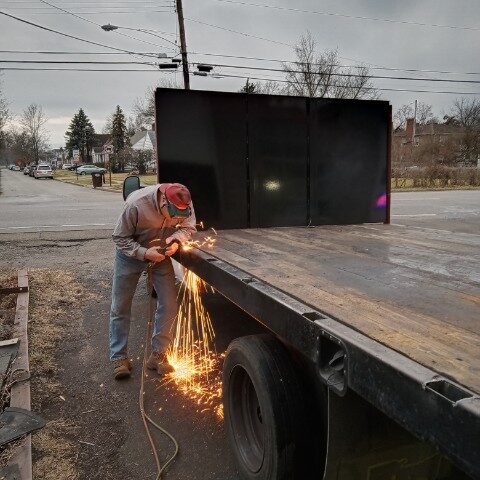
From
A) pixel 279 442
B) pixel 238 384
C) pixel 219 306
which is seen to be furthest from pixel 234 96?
pixel 279 442

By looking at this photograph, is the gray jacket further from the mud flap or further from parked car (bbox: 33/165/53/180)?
parked car (bbox: 33/165/53/180)

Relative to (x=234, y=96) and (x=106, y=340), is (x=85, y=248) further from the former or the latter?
(x=234, y=96)

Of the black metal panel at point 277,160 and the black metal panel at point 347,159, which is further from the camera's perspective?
the black metal panel at point 347,159

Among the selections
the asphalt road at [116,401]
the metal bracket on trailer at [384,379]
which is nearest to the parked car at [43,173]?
the asphalt road at [116,401]

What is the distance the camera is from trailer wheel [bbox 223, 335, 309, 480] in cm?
216

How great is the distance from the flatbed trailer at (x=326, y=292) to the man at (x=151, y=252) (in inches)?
13.5

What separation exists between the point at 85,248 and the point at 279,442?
8.76 metres

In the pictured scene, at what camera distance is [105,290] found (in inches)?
266

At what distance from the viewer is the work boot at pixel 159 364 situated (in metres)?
4.09

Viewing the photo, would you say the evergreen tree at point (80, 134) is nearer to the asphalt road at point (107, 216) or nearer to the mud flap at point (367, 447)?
the asphalt road at point (107, 216)

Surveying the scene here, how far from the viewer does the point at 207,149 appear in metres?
5.07

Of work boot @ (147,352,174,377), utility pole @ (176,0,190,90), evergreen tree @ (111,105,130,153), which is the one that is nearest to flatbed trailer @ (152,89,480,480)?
work boot @ (147,352,174,377)

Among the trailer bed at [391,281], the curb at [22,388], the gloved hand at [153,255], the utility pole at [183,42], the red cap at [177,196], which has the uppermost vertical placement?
the utility pole at [183,42]

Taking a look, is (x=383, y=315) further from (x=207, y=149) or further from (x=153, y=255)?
(x=207, y=149)
